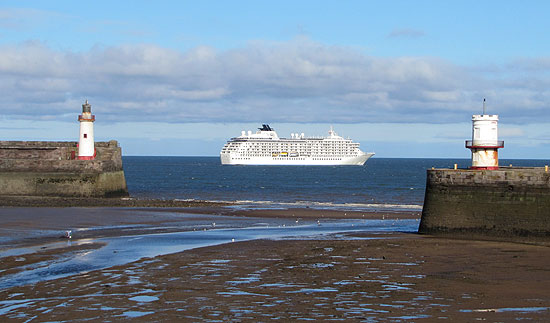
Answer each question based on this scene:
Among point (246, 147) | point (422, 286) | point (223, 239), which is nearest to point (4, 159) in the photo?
point (223, 239)

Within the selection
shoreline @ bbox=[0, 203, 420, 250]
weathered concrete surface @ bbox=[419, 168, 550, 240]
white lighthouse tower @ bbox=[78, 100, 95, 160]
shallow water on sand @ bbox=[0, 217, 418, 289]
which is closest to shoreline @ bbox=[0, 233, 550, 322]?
shallow water on sand @ bbox=[0, 217, 418, 289]

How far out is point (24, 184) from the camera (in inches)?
1694

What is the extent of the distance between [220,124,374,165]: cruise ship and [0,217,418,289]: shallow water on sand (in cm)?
11084

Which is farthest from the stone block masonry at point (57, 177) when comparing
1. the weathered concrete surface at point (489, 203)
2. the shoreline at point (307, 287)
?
the shoreline at point (307, 287)

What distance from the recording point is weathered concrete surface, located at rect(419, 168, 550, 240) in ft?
65.5

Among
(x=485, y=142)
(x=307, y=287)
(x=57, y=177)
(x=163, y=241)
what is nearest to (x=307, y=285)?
(x=307, y=287)

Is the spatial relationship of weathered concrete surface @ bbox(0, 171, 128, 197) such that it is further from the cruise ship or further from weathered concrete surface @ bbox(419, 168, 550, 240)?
the cruise ship

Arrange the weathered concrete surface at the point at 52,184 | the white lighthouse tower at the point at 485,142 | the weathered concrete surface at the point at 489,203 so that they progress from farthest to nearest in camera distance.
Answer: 1. the weathered concrete surface at the point at 52,184
2. the white lighthouse tower at the point at 485,142
3. the weathered concrete surface at the point at 489,203

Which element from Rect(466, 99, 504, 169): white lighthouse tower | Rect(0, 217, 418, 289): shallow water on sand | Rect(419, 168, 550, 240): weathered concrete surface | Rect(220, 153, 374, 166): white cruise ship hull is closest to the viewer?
Rect(0, 217, 418, 289): shallow water on sand

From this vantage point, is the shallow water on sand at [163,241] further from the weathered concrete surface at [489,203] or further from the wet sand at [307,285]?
the weathered concrete surface at [489,203]

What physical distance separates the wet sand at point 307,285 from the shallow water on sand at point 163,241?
0.56 meters

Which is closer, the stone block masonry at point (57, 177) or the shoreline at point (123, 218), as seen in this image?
the shoreline at point (123, 218)

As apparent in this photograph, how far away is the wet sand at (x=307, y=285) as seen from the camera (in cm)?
1129

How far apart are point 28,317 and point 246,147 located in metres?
132
